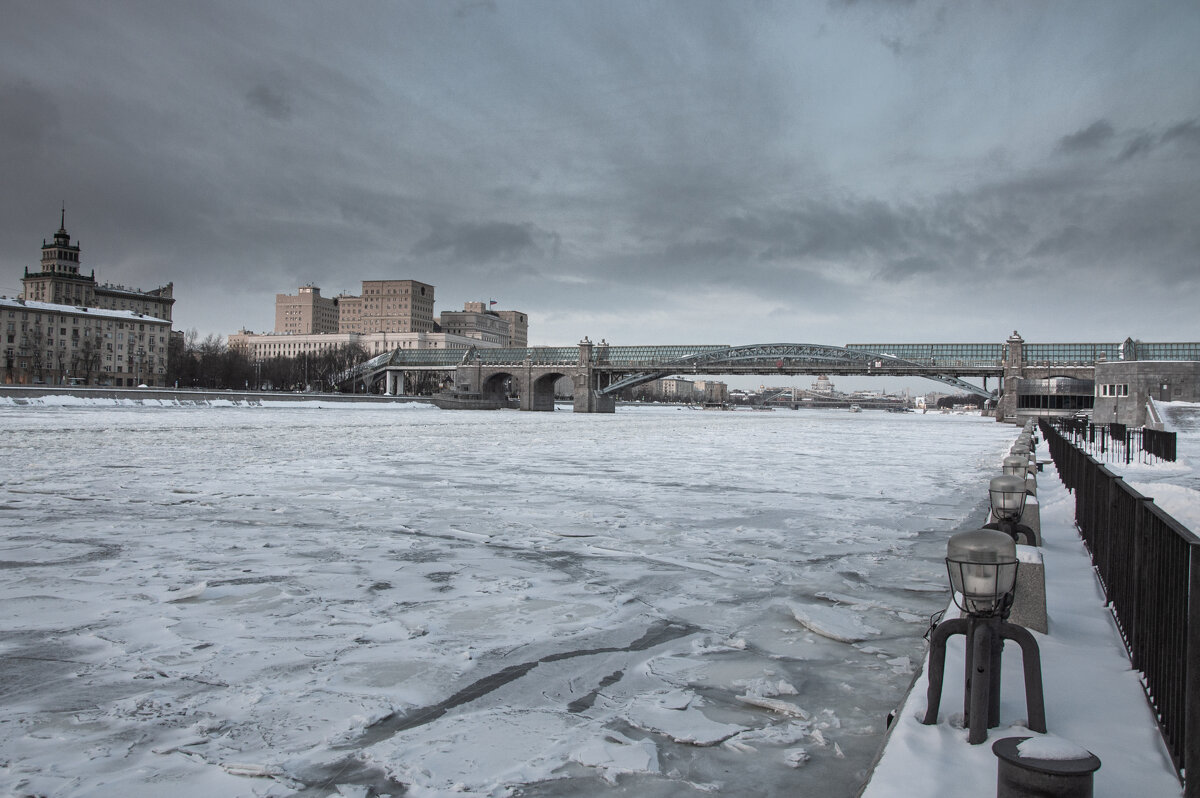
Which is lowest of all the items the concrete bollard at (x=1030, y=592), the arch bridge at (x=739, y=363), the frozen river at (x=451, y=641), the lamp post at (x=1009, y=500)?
the frozen river at (x=451, y=641)

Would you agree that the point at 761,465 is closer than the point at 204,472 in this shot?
No

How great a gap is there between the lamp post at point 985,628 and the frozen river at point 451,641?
0.57 m

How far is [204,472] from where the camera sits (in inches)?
583

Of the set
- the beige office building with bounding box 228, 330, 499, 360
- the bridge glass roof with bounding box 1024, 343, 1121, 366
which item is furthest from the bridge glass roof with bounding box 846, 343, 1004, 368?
the beige office building with bounding box 228, 330, 499, 360

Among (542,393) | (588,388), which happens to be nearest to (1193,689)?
(588,388)

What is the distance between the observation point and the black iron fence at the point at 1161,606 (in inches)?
110

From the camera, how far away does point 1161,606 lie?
3.86 meters

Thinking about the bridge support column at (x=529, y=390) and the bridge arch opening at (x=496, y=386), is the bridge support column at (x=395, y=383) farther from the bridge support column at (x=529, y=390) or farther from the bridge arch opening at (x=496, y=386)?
the bridge support column at (x=529, y=390)

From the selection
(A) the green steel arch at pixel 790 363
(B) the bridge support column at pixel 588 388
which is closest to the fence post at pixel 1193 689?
(A) the green steel arch at pixel 790 363

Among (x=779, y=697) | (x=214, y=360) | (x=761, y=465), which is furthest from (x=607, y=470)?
(x=214, y=360)

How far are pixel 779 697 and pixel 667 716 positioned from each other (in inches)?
28.9

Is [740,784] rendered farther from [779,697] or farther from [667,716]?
[779,697]

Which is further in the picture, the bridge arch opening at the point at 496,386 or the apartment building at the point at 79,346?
the apartment building at the point at 79,346

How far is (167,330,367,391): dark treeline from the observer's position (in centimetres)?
11419
